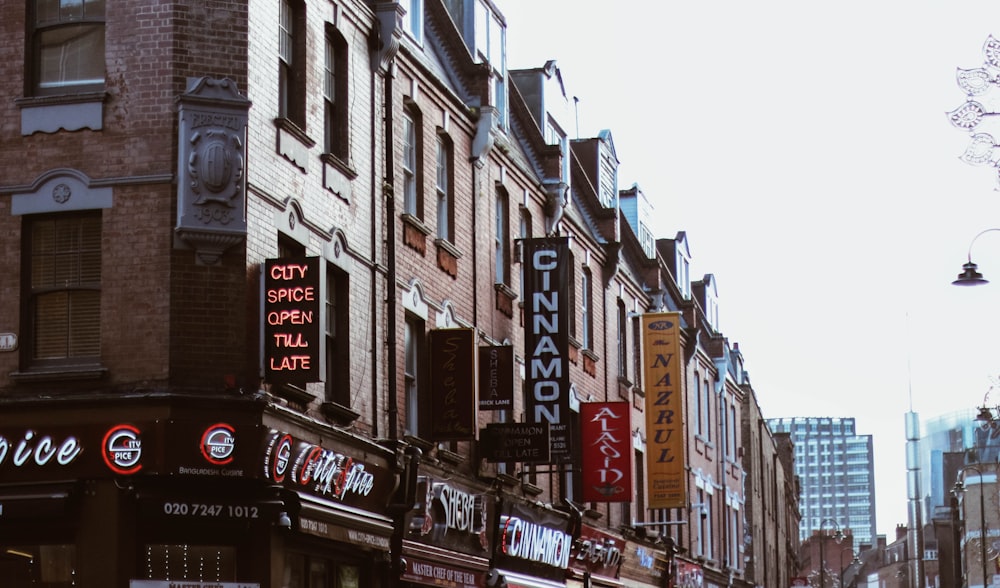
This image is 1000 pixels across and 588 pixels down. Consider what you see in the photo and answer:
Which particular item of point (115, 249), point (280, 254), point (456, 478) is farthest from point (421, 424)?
point (115, 249)

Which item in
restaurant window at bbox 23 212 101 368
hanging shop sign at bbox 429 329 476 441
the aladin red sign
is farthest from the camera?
the aladin red sign

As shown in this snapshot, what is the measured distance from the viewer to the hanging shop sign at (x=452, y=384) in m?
26.0

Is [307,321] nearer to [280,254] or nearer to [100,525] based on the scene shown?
[280,254]

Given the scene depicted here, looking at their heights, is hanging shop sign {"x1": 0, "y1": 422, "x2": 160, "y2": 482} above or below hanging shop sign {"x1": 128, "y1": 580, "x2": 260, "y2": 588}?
above

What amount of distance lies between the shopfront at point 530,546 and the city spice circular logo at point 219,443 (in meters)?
11.3

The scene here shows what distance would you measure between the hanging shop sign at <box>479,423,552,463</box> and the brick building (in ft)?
0.23

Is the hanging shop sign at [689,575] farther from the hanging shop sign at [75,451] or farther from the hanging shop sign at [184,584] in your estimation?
the hanging shop sign at [75,451]

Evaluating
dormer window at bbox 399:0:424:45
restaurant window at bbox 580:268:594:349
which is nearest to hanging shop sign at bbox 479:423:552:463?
dormer window at bbox 399:0:424:45

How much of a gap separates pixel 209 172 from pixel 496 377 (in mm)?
10319

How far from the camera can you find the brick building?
18781 millimetres

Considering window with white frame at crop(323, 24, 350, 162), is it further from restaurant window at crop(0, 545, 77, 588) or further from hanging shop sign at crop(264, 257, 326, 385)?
restaurant window at crop(0, 545, 77, 588)

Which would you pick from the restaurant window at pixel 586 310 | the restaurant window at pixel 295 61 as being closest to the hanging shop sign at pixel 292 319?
the restaurant window at pixel 295 61

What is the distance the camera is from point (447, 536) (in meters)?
26.5

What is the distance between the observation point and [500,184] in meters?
32.0
